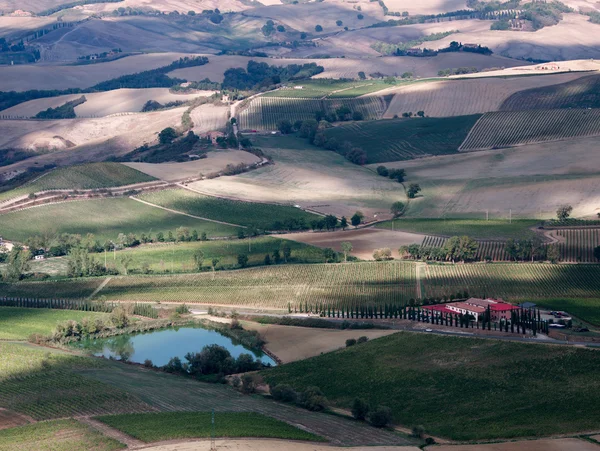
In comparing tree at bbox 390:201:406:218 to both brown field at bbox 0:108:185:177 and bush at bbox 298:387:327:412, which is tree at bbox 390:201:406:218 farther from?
bush at bbox 298:387:327:412

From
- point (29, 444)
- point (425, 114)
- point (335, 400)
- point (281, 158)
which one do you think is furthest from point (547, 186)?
point (29, 444)

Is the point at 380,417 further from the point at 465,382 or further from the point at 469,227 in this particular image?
the point at 469,227

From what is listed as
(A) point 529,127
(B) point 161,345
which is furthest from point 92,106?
(B) point 161,345

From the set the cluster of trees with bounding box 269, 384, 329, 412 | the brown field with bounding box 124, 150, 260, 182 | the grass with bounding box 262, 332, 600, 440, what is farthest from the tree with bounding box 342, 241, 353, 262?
the cluster of trees with bounding box 269, 384, 329, 412

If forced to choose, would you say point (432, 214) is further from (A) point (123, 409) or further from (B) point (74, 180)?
(A) point (123, 409)

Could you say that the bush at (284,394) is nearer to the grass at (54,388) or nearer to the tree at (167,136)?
the grass at (54,388)

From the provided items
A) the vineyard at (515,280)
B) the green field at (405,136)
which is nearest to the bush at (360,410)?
the vineyard at (515,280)
